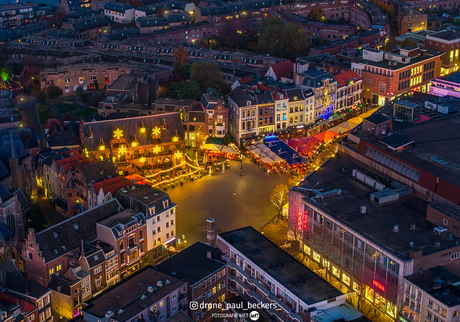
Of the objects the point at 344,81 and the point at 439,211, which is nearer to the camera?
the point at 439,211

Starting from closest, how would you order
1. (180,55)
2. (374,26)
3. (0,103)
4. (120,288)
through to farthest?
(120,288)
(0,103)
(180,55)
(374,26)

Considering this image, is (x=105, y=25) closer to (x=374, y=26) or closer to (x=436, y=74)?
(x=374, y=26)

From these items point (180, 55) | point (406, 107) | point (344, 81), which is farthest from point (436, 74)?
point (180, 55)

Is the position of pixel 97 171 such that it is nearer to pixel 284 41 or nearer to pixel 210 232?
pixel 210 232

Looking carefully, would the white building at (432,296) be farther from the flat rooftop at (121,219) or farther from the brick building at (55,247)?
the brick building at (55,247)

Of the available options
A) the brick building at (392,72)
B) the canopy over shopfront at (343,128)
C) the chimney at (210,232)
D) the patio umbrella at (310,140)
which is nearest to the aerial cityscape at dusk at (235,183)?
the chimney at (210,232)

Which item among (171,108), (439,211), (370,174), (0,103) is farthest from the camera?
(0,103)

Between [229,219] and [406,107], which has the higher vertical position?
[406,107]

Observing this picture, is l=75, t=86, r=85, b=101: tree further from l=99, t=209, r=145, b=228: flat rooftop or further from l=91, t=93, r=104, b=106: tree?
l=99, t=209, r=145, b=228: flat rooftop
